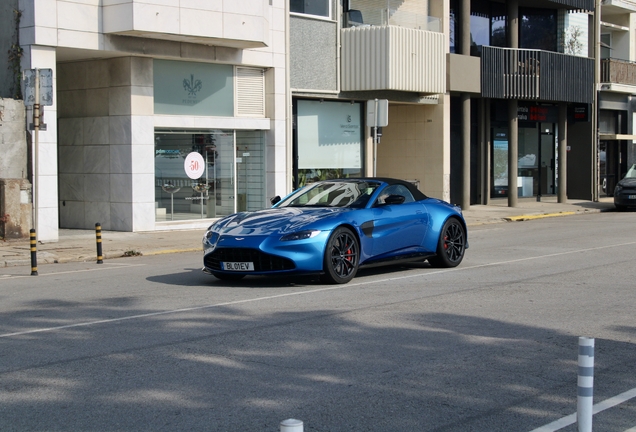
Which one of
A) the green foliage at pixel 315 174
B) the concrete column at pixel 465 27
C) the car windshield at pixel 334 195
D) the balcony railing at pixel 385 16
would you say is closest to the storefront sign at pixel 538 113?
the concrete column at pixel 465 27

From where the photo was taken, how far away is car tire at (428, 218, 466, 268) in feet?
43.0

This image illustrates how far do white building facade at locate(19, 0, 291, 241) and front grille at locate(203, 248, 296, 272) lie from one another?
8.27m

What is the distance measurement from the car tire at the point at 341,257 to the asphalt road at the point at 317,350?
0.24 meters

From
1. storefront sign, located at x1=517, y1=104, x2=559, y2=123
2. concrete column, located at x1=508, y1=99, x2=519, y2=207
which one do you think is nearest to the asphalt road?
concrete column, located at x1=508, y1=99, x2=519, y2=207

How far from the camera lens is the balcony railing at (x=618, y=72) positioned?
3519cm

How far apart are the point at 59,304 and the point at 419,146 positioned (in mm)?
19681

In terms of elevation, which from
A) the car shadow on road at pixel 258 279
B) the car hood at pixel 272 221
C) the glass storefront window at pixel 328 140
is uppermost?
the glass storefront window at pixel 328 140

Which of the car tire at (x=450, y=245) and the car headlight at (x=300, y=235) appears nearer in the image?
the car headlight at (x=300, y=235)

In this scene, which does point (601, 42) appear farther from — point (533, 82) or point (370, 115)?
point (370, 115)

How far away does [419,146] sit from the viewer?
1123 inches

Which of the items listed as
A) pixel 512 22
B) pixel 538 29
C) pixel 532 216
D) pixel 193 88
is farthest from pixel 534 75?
pixel 193 88

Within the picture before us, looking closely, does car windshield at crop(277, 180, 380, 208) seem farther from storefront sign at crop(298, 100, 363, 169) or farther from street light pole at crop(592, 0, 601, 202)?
street light pole at crop(592, 0, 601, 202)

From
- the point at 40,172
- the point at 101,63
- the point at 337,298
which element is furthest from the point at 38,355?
the point at 101,63

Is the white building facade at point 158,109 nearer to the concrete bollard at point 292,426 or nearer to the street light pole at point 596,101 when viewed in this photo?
the concrete bollard at point 292,426
